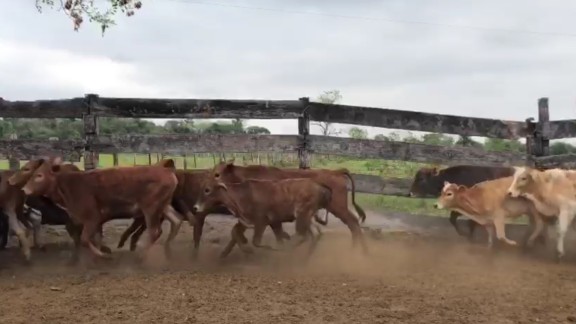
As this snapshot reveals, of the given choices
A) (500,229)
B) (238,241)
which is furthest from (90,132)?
(500,229)

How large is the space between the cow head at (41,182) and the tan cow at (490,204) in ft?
19.4

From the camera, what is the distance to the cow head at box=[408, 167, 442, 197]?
1293cm

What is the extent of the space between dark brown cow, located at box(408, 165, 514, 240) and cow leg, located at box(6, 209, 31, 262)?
6.56m

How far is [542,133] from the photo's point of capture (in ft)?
40.6

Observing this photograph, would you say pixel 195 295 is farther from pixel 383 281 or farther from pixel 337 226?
pixel 337 226

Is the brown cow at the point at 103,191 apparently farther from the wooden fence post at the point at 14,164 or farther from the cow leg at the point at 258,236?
the wooden fence post at the point at 14,164

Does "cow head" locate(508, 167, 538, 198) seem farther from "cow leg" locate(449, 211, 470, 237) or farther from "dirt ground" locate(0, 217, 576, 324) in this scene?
"cow leg" locate(449, 211, 470, 237)

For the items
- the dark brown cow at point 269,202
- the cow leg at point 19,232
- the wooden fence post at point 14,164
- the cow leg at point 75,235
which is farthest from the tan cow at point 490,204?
the wooden fence post at point 14,164

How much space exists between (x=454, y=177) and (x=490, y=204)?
243 cm

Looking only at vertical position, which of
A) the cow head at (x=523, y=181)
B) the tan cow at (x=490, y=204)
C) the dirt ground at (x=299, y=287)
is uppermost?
the cow head at (x=523, y=181)

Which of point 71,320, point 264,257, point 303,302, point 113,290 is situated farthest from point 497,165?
point 71,320

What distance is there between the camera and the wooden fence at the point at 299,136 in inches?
484

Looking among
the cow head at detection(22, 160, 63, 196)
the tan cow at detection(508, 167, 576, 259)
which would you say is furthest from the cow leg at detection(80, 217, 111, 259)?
the tan cow at detection(508, 167, 576, 259)

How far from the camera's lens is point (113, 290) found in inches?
309
